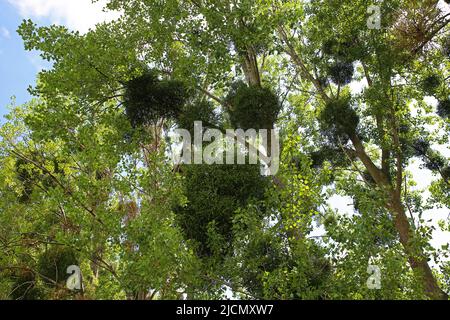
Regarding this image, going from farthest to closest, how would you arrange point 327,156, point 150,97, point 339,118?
point 327,156, point 339,118, point 150,97

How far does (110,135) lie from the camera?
11273mm

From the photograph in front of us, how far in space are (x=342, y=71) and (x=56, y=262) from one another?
10710 millimetres

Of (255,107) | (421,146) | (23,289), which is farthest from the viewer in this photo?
(421,146)

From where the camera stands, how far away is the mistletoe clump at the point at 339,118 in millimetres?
12203

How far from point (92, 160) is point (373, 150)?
1181cm

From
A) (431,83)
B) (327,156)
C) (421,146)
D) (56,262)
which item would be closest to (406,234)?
(327,156)

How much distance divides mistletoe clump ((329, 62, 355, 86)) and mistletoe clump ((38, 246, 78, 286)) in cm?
986

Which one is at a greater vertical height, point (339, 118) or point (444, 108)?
point (444, 108)

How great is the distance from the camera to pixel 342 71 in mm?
13500

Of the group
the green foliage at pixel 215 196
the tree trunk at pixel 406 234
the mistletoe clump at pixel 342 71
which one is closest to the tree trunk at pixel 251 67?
the mistletoe clump at pixel 342 71

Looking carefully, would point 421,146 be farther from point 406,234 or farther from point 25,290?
point 25,290

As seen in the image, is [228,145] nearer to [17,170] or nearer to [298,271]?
[298,271]

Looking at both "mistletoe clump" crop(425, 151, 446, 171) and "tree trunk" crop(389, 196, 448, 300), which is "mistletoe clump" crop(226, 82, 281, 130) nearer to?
"tree trunk" crop(389, 196, 448, 300)
